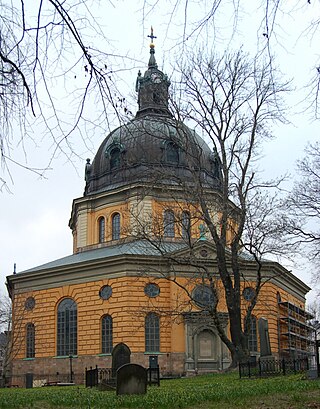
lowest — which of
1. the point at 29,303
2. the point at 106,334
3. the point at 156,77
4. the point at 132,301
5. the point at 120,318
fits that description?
the point at 106,334

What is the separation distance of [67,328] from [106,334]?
127 inches

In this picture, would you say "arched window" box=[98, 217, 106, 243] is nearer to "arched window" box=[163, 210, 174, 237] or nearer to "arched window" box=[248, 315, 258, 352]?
"arched window" box=[163, 210, 174, 237]

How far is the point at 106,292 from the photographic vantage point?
39.0m

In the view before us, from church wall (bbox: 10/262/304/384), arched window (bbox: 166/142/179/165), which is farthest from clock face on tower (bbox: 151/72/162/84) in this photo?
church wall (bbox: 10/262/304/384)

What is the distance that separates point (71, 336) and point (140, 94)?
773 inches

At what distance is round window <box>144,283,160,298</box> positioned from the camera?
38.7 metres

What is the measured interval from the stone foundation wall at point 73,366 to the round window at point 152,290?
148 inches

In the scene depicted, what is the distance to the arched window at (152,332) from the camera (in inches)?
1482

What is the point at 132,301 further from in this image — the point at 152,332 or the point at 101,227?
the point at 101,227

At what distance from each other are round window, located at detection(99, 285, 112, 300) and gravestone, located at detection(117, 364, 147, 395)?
2311 centimetres

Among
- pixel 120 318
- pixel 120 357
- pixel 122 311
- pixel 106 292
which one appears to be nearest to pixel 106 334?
pixel 120 318

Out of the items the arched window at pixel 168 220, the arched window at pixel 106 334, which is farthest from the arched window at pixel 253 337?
the arched window at pixel 106 334

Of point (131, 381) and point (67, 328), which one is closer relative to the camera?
point (131, 381)

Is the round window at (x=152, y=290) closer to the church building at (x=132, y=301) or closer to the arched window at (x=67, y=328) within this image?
the church building at (x=132, y=301)
